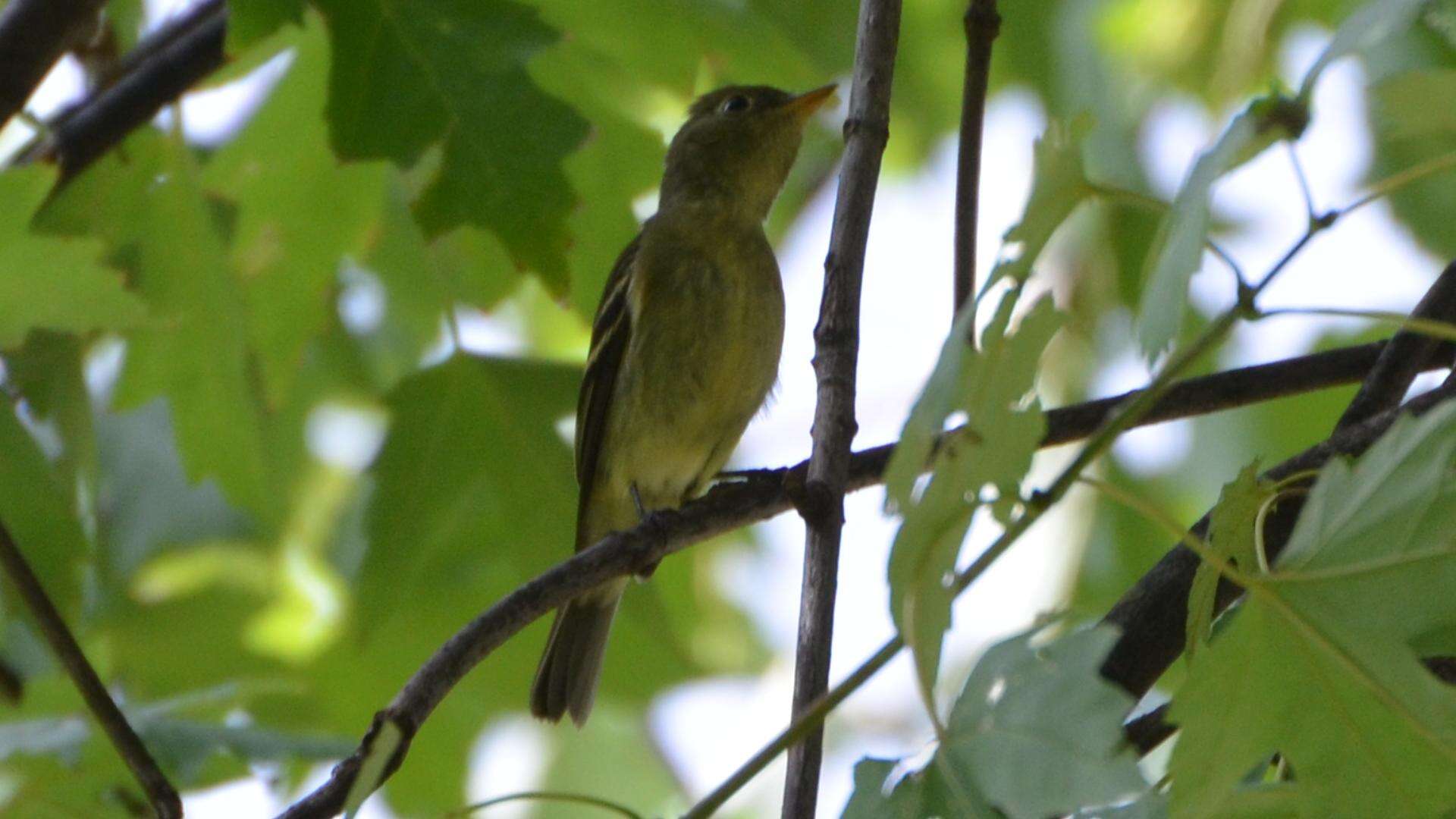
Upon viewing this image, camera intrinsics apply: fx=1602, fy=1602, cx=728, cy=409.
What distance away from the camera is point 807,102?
17.4ft

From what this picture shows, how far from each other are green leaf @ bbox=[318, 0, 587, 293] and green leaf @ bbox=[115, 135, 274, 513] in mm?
894

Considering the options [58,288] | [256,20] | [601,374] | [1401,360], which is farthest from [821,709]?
[601,374]

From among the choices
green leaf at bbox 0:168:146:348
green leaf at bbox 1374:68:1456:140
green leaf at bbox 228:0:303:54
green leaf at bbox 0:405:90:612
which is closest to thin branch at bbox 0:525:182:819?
green leaf at bbox 0:168:146:348

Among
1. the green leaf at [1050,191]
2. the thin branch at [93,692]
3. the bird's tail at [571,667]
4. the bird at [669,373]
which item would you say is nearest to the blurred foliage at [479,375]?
the green leaf at [1050,191]

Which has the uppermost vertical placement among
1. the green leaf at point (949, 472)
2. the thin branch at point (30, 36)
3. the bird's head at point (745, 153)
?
the bird's head at point (745, 153)

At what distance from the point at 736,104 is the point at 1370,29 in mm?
4151

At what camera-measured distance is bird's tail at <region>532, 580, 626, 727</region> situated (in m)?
4.78

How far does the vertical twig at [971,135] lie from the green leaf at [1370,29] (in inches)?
48.5

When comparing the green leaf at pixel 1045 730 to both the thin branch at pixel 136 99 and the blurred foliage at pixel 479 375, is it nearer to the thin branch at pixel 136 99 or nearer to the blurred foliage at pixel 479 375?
the blurred foliage at pixel 479 375

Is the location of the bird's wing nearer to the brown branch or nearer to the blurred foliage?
the blurred foliage

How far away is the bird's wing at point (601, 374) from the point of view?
5.22 meters

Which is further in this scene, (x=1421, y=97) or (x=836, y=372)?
(x=836, y=372)

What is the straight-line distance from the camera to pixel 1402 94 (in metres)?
2.09

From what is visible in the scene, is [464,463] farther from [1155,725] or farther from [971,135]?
[1155,725]
